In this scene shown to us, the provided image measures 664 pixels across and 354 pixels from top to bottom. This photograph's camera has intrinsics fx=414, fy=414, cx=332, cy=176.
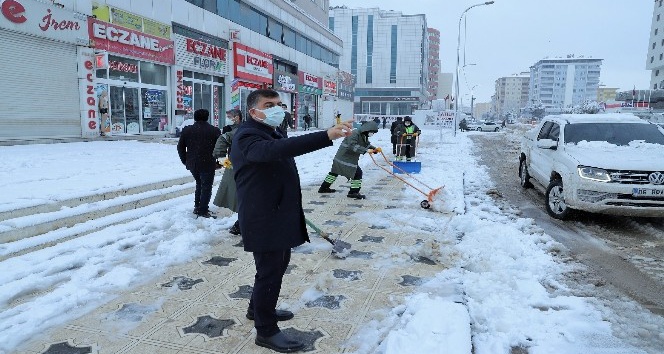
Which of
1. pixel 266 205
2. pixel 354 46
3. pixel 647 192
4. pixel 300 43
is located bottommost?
pixel 647 192

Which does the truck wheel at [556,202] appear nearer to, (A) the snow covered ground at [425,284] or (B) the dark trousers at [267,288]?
(A) the snow covered ground at [425,284]

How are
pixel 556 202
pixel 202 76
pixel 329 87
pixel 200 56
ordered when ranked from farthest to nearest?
pixel 329 87, pixel 202 76, pixel 200 56, pixel 556 202

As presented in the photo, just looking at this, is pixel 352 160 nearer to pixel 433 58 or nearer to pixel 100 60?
pixel 100 60

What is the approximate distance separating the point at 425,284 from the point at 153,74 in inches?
686

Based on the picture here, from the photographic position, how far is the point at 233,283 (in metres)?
4.05

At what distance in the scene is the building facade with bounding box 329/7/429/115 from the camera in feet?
291

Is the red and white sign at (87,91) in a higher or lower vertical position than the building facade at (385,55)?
lower

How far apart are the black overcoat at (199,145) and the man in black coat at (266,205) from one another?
3737 mm

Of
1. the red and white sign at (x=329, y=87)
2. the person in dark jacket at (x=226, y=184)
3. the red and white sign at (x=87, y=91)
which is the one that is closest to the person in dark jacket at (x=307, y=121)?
the red and white sign at (x=329, y=87)

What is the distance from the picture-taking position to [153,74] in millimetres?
18078

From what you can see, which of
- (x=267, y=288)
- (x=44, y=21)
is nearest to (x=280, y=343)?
(x=267, y=288)

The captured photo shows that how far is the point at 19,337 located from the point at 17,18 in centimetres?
1318

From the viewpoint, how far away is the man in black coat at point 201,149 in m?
6.28

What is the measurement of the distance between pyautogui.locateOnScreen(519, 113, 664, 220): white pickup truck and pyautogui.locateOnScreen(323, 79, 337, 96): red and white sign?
3122 centimetres
